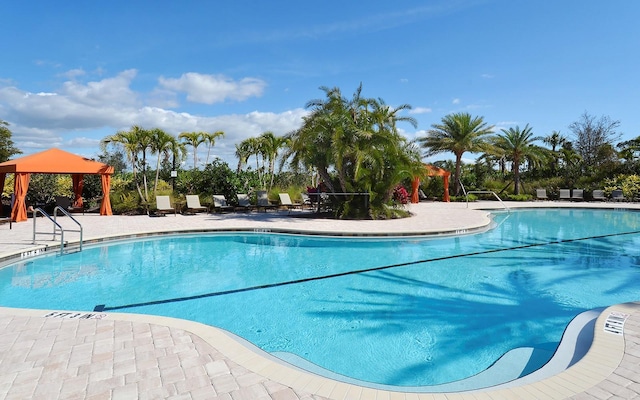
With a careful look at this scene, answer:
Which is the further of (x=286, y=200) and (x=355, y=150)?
(x=286, y=200)

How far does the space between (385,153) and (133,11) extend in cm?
1059

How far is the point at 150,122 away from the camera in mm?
18219

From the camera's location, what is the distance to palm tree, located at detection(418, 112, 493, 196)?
87.2 feet

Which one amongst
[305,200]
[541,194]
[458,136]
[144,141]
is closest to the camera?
[144,141]

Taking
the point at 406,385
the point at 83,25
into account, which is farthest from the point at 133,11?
the point at 406,385

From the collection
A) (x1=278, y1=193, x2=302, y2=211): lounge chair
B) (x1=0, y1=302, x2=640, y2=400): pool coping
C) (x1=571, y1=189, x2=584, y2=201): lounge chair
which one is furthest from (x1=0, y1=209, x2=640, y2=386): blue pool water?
(x1=571, y1=189, x2=584, y2=201): lounge chair

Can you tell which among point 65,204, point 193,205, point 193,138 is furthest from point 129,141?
point 193,138

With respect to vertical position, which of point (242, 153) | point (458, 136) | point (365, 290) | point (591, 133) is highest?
point (591, 133)

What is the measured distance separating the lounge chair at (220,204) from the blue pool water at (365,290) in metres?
6.36

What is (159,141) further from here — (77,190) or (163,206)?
Result: (77,190)

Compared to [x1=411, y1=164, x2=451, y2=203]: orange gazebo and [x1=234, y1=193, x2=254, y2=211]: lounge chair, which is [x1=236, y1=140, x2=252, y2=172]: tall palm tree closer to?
[x1=234, y1=193, x2=254, y2=211]: lounge chair

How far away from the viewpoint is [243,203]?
18000mm

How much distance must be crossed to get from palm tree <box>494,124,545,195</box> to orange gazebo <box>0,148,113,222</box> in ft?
85.4

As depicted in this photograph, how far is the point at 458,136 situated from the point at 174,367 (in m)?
27.1
